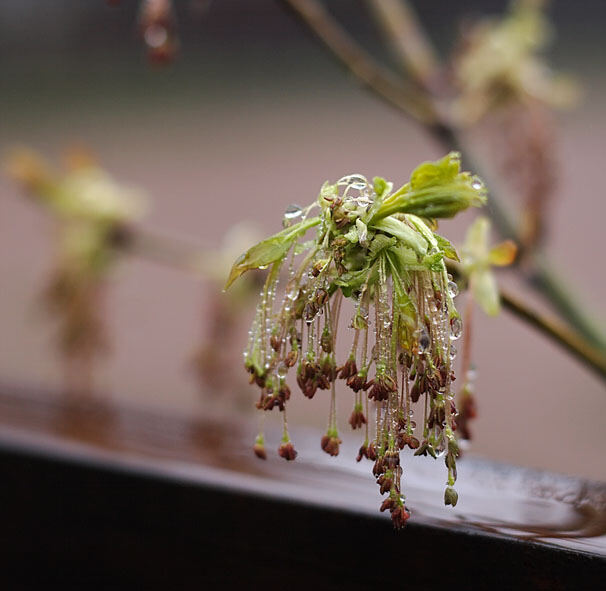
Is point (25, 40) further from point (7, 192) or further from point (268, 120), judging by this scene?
point (268, 120)

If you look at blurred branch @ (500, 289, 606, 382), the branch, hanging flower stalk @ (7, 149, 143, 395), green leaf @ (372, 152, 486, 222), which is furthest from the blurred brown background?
green leaf @ (372, 152, 486, 222)

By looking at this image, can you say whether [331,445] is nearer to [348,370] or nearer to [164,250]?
[348,370]

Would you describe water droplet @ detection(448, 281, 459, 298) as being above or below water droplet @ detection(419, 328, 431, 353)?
above

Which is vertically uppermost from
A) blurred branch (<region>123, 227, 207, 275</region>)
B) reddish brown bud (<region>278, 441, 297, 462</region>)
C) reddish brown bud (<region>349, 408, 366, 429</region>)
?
blurred branch (<region>123, 227, 207, 275</region>)

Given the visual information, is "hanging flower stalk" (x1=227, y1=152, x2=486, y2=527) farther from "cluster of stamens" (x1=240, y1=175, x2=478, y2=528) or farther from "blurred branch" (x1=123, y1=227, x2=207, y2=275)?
"blurred branch" (x1=123, y1=227, x2=207, y2=275)

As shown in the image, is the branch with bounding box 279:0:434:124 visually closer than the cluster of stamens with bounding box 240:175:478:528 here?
No

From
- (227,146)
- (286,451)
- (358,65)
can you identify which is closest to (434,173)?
(286,451)

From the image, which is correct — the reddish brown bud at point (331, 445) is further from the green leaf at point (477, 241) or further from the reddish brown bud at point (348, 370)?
the green leaf at point (477, 241)

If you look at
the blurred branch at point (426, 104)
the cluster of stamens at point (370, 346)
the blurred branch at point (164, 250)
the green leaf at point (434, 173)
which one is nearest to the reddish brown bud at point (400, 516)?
the cluster of stamens at point (370, 346)
